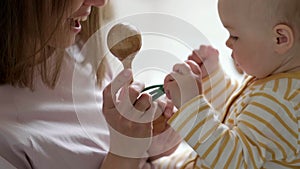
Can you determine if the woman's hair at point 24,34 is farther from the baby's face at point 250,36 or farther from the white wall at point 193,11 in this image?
the white wall at point 193,11

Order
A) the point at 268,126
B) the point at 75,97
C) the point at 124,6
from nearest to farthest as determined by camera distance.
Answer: the point at 268,126 < the point at 75,97 < the point at 124,6

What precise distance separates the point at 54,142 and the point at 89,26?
9.7 inches

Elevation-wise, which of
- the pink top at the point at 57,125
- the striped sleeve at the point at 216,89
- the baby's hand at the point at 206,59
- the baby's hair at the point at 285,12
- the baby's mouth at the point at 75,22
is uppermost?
the baby's hair at the point at 285,12

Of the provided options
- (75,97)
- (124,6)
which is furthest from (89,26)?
(124,6)

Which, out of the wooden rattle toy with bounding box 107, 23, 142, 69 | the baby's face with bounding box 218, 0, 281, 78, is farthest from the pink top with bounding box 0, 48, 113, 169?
the baby's face with bounding box 218, 0, 281, 78

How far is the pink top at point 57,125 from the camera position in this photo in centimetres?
81

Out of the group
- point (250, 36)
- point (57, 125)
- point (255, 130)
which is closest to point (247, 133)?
point (255, 130)

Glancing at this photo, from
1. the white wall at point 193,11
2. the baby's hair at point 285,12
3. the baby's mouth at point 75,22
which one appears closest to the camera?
the baby's hair at point 285,12

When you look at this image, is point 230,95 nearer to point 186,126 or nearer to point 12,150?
point 186,126

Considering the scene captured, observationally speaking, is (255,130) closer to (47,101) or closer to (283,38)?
(283,38)

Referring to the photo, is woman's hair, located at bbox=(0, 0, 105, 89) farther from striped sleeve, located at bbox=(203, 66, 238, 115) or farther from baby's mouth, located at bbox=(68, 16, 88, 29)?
striped sleeve, located at bbox=(203, 66, 238, 115)

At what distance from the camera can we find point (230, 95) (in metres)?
0.96

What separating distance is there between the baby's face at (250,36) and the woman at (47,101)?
0.16 metres

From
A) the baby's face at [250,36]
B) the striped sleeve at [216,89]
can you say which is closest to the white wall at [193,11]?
the striped sleeve at [216,89]
